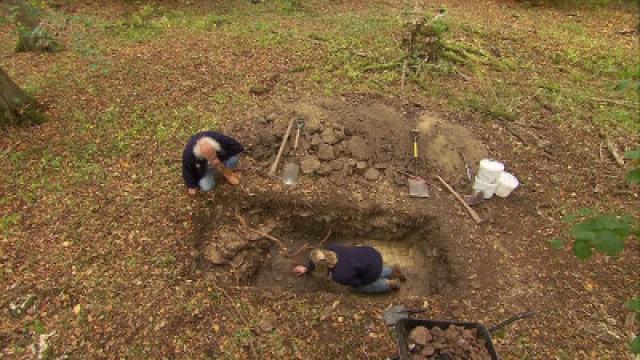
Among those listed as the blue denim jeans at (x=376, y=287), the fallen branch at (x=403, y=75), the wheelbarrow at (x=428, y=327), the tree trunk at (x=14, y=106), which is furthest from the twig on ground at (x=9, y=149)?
the fallen branch at (x=403, y=75)

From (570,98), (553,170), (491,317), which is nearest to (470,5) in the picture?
(570,98)

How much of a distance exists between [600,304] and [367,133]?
12.6 feet

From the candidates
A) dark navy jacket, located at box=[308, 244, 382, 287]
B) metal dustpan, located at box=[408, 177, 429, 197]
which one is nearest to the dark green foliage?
dark navy jacket, located at box=[308, 244, 382, 287]

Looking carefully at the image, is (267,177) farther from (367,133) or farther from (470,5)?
(470,5)

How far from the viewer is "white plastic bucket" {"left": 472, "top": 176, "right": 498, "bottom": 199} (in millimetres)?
5656

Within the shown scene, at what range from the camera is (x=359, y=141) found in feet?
20.9

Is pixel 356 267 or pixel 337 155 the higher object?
pixel 337 155

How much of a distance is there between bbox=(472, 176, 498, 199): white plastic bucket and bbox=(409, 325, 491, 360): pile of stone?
8.69ft

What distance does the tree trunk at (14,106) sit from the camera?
6176 millimetres

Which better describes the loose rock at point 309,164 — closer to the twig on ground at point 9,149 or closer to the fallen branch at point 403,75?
the fallen branch at point 403,75

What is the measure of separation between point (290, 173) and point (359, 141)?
125cm

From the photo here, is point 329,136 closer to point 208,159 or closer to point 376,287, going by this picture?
point 208,159

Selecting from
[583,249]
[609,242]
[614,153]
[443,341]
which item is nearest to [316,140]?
[443,341]

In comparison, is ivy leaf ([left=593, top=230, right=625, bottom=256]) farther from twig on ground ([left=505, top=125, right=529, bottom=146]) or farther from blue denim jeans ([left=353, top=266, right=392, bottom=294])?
twig on ground ([left=505, top=125, right=529, bottom=146])
